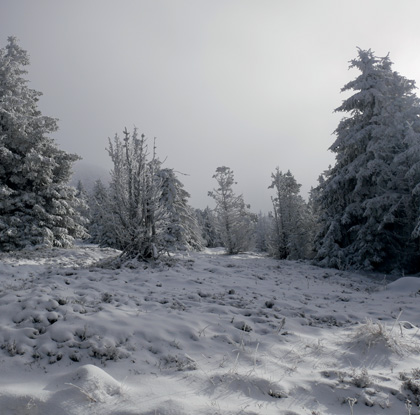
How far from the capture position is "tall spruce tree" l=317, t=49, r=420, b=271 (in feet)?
42.3

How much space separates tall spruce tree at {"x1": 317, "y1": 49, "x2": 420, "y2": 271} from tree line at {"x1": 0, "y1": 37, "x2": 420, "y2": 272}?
5 cm

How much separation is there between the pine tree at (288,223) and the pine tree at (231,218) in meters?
3.06

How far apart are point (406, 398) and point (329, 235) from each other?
12.0m

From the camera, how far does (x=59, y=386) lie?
3029 mm

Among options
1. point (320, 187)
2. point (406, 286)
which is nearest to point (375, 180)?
point (320, 187)

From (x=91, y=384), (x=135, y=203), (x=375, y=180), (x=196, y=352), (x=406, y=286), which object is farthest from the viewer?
(x=375, y=180)

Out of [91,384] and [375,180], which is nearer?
[91,384]

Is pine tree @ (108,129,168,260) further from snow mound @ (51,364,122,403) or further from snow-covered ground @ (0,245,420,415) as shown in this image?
snow mound @ (51,364,122,403)

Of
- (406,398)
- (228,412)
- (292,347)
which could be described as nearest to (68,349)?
(228,412)

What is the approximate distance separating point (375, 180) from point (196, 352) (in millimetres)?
12618

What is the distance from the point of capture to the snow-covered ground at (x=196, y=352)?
115 inches

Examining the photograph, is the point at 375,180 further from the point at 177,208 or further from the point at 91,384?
the point at 177,208

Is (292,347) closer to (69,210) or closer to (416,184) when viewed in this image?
(416,184)

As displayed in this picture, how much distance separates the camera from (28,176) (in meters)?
15.3
